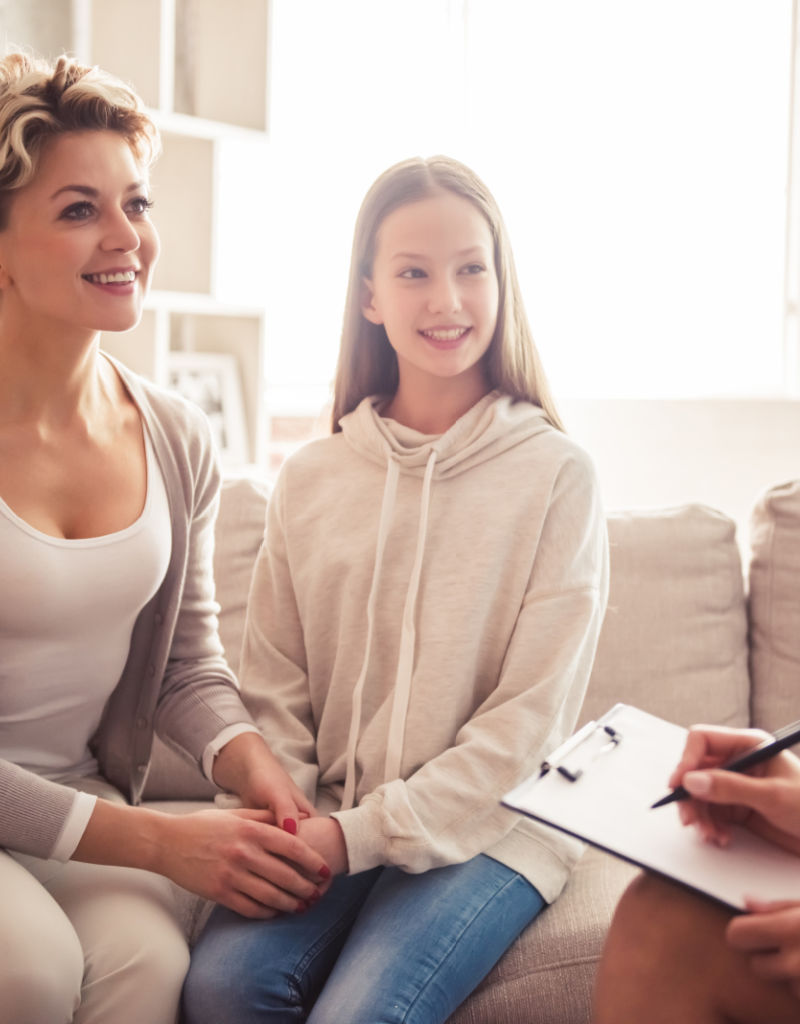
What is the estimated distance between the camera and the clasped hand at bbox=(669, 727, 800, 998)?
84 centimetres

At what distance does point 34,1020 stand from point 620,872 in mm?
785

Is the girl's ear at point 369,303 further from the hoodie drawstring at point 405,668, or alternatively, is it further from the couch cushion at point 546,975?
the couch cushion at point 546,975

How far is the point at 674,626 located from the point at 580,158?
7.46ft

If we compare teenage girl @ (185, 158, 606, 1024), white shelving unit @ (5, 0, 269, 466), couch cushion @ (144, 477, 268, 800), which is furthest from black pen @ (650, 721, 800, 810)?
white shelving unit @ (5, 0, 269, 466)

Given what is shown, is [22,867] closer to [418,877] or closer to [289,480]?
[418,877]

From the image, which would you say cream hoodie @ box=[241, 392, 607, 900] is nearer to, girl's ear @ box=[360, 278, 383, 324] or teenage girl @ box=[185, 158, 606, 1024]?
teenage girl @ box=[185, 158, 606, 1024]

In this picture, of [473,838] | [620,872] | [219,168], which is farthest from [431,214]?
[219,168]

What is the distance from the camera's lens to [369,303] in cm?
158

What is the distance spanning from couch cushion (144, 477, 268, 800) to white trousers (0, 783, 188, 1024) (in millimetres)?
458

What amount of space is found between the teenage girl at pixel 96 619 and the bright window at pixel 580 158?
1.90 m

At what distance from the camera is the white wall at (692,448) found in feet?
9.75

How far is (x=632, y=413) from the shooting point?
3.37 metres

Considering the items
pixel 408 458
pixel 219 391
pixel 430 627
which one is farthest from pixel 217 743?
pixel 219 391

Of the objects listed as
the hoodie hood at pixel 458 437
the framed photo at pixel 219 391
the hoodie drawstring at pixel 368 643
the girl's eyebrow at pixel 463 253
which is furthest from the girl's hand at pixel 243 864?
the framed photo at pixel 219 391
